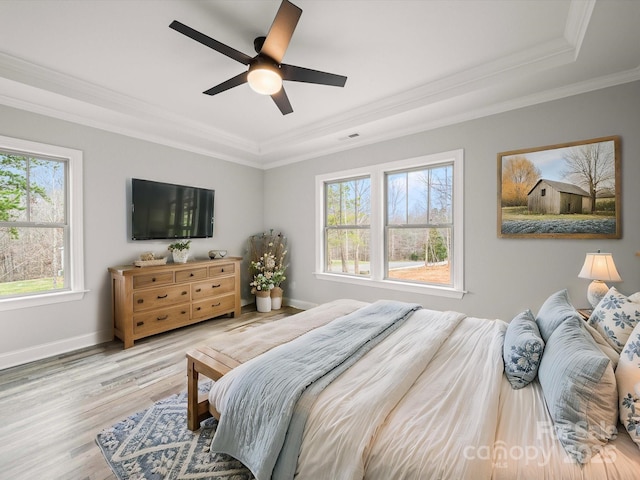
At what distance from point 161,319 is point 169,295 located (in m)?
0.29

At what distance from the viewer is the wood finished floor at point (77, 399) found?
1.62 m

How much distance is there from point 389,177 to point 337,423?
3.39 metres

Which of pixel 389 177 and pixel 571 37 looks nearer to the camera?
pixel 571 37

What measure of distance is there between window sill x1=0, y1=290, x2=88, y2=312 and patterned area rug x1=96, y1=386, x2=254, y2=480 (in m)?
1.93

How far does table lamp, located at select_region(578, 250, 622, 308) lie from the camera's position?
221 centimetres

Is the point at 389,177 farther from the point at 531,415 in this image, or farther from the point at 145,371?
the point at 145,371

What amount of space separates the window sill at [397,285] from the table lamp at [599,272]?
3.68 feet

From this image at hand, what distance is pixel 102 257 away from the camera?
133 inches

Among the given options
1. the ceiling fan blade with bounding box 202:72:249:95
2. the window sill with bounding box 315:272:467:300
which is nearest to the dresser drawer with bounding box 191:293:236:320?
the window sill with bounding box 315:272:467:300

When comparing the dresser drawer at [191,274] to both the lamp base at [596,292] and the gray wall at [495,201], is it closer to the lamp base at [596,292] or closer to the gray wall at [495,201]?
the gray wall at [495,201]

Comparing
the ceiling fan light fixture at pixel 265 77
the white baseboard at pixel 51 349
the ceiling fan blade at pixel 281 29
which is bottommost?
the white baseboard at pixel 51 349

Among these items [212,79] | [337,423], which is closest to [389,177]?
[212,79]

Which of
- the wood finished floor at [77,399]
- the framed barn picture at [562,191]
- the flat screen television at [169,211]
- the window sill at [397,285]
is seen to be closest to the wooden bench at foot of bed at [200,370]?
the wood finished floor at [77,399]

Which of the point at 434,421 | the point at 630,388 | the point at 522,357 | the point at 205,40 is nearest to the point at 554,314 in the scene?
the point at 522,357
